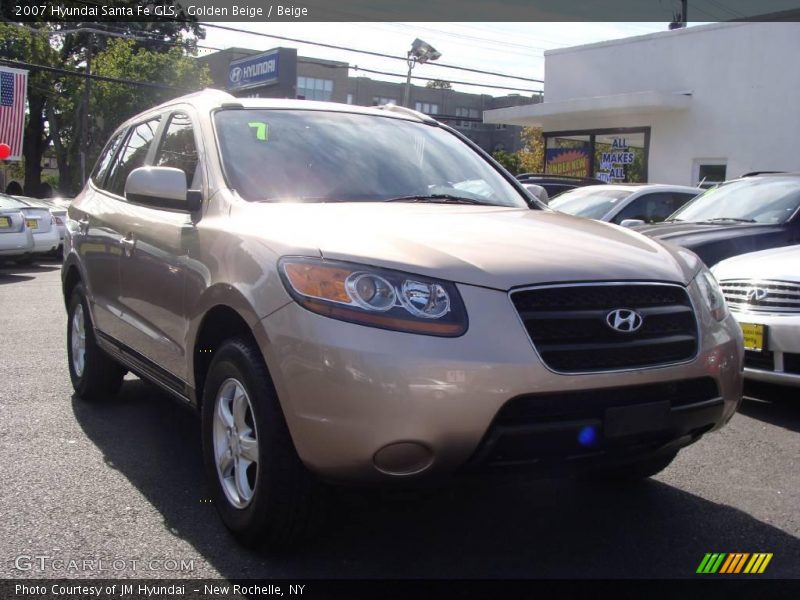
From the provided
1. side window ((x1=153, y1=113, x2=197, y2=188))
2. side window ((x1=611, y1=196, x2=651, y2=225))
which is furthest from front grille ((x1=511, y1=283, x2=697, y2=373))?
side window ((x1=611, y1=196, x2=651, y2=225))

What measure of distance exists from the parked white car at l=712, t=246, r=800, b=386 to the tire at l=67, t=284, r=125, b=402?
13.0ft

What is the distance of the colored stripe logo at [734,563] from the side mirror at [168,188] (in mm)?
2539

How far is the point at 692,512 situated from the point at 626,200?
6.44 metres

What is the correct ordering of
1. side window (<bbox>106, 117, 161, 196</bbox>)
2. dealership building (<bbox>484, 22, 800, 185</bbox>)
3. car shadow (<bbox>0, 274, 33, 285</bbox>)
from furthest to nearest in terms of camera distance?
dealership building (<bbox>484, 22, 800, 185</bbox>)
car shadow (<bbox>0, 274, 33, 285</bbox>)
side window (<bbox>106, 117, 161, 196</bbox>)

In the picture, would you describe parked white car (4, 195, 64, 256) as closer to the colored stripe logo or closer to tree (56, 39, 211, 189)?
the colored stripe logo

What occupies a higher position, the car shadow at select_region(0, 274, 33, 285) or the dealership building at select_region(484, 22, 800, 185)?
Answer: the dealership building at select_region(484, 22, 800, 185)

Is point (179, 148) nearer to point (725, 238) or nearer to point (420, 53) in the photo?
point (725, 238)

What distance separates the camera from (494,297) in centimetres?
291

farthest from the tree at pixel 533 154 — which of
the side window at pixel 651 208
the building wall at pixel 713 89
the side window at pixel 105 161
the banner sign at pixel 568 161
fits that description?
the side window at pixel 105 161

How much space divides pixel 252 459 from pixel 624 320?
144 cm

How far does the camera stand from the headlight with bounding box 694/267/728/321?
138 inches

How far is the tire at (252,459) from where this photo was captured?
10.0 feet

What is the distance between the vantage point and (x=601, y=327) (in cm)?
305

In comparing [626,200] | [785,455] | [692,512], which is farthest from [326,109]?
[626,200]
